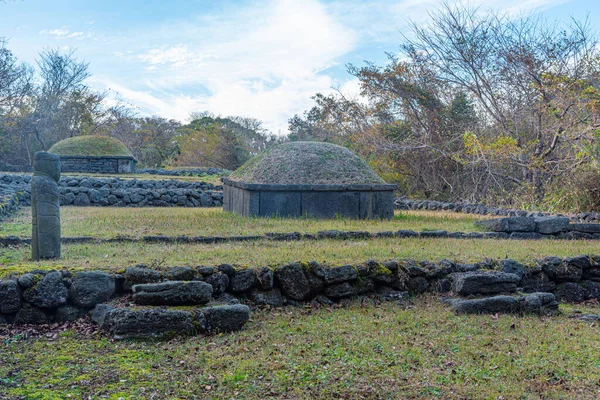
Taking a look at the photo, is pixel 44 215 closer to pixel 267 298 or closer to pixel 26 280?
pixel 26 280

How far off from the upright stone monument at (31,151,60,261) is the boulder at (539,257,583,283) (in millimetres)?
6324

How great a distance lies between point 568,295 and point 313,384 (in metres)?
5.21

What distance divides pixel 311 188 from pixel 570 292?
624 cm

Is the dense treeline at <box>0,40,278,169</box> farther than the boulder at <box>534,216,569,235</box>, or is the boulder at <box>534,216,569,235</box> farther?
the dense treeline at <box>0,40,278,169</box>

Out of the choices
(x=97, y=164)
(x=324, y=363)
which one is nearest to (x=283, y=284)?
(x=324, y=363)

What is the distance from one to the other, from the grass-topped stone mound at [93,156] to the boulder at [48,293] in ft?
74.8

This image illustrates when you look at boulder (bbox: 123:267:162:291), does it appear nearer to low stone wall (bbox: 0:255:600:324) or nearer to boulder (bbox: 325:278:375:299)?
low stone wall (bbox: 0:255:600:324)

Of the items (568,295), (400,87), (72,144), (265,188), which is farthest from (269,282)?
(72,144)

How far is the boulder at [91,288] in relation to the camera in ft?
18.8

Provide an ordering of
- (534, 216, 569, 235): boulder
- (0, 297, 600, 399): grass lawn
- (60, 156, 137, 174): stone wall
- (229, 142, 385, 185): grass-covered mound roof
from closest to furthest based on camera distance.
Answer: (0, 297, 600, 399): grass lawn < (534, 216, 569, 235): boulder < (229, 142, 385, 185): grass-covered mound roof < (60, 156, 137, 174): stone wall

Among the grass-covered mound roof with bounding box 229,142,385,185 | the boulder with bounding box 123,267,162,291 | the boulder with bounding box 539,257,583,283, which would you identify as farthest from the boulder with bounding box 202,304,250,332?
the grass-covered mound roof with bounding box 229,142,385,185

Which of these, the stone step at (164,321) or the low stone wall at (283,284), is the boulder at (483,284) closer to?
the low stone wall at (283,284)

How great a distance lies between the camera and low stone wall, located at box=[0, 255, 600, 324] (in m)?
5.61

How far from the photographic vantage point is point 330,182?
13.3m
